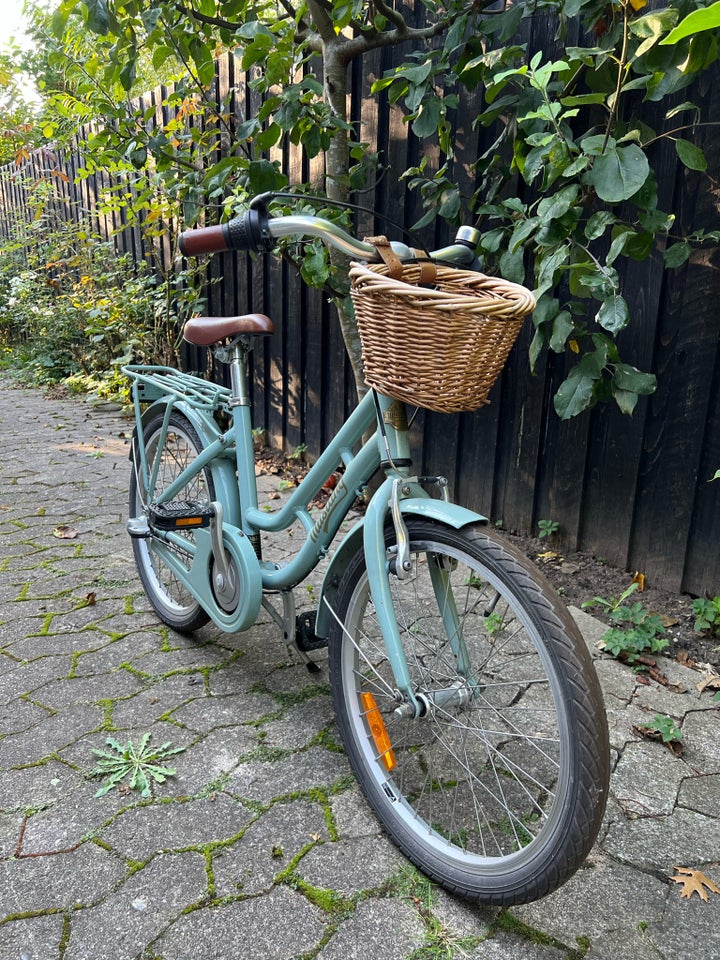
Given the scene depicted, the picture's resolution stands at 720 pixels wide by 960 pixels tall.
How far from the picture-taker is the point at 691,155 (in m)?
2.06

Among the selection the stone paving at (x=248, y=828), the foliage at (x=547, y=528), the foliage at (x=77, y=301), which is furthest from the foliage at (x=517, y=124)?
the foliage at (x=77, y=301)

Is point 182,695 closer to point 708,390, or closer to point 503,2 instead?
point 708,390

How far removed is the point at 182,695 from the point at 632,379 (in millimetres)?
1743

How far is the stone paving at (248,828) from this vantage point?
1.37m

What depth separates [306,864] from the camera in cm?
154

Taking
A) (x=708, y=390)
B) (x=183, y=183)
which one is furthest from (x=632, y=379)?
(x=183, y=183)

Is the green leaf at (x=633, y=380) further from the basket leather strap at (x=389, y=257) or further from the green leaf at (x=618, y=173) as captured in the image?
the basket leather strap at (x=389, y=257)

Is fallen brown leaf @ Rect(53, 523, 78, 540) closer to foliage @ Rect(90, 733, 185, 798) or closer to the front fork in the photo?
foliage @ Rect(90, 733, 185, 798)

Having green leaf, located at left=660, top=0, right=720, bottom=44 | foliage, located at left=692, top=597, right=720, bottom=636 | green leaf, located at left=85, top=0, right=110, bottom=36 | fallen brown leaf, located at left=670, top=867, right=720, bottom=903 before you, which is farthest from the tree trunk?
green leaf, located at left=660, top=0, right=720, bottom=44

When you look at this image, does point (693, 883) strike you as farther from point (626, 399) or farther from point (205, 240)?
point (205, 240)

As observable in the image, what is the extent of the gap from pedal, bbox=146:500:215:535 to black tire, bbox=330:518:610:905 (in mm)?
611

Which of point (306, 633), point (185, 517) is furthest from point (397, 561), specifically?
point (185, 517)

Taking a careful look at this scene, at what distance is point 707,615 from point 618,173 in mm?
1489

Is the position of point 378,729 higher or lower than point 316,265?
lower
